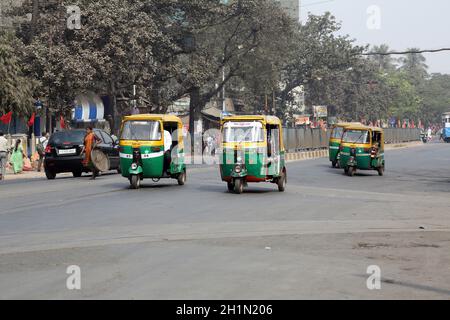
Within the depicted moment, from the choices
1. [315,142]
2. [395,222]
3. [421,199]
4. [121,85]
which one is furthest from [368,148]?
[315,142]

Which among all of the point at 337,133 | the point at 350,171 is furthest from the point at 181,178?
the point at 337,133

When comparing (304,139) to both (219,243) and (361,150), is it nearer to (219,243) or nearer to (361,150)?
(361,150)

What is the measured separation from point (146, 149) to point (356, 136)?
14284mm

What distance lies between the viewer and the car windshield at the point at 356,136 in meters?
35.7

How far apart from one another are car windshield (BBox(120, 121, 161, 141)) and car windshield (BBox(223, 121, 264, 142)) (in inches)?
86.2

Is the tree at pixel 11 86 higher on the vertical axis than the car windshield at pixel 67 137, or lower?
higher

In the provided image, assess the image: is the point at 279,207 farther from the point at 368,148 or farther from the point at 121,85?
the point at 121,85

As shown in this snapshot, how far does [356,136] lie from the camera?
118ft

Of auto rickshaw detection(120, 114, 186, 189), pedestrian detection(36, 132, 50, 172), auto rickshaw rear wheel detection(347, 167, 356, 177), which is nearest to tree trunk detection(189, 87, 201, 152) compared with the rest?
pedestrian detection(36, 132, 50, 172)

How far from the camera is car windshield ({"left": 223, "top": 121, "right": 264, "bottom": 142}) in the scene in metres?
23.2

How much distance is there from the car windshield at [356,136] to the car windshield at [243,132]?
43.4 ft
